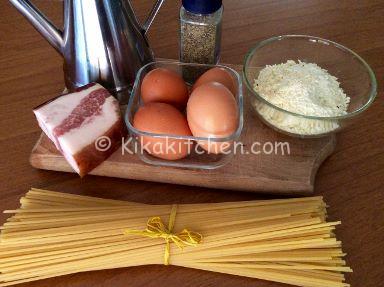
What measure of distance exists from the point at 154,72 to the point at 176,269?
0.28 meters

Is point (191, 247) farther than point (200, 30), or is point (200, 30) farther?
point (200, 30)

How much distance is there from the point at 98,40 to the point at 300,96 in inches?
12.4

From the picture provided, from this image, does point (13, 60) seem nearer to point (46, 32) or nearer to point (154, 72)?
point (46, 32)

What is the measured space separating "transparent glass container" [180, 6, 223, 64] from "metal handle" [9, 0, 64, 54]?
20 centimetres

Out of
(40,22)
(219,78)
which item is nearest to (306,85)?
(219,78)

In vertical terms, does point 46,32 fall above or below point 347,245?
above

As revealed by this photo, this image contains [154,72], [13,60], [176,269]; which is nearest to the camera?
[176,269]

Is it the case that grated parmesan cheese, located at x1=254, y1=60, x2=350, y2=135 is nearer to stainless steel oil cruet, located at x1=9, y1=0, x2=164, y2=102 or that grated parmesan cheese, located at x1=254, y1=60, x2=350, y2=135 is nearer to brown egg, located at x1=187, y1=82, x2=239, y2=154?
brown egg, located at x1=187, y1=82, x2=239, y2=154

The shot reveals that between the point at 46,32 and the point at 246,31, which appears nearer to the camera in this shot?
the point at 46,32

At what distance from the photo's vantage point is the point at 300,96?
0.58 m

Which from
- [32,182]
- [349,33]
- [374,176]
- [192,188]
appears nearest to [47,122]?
[32,182]

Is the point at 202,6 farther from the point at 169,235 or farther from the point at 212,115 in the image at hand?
the point at 169,235

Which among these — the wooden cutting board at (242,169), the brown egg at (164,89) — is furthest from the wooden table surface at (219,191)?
the brown egg at (164,89)

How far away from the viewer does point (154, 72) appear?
572 mm
